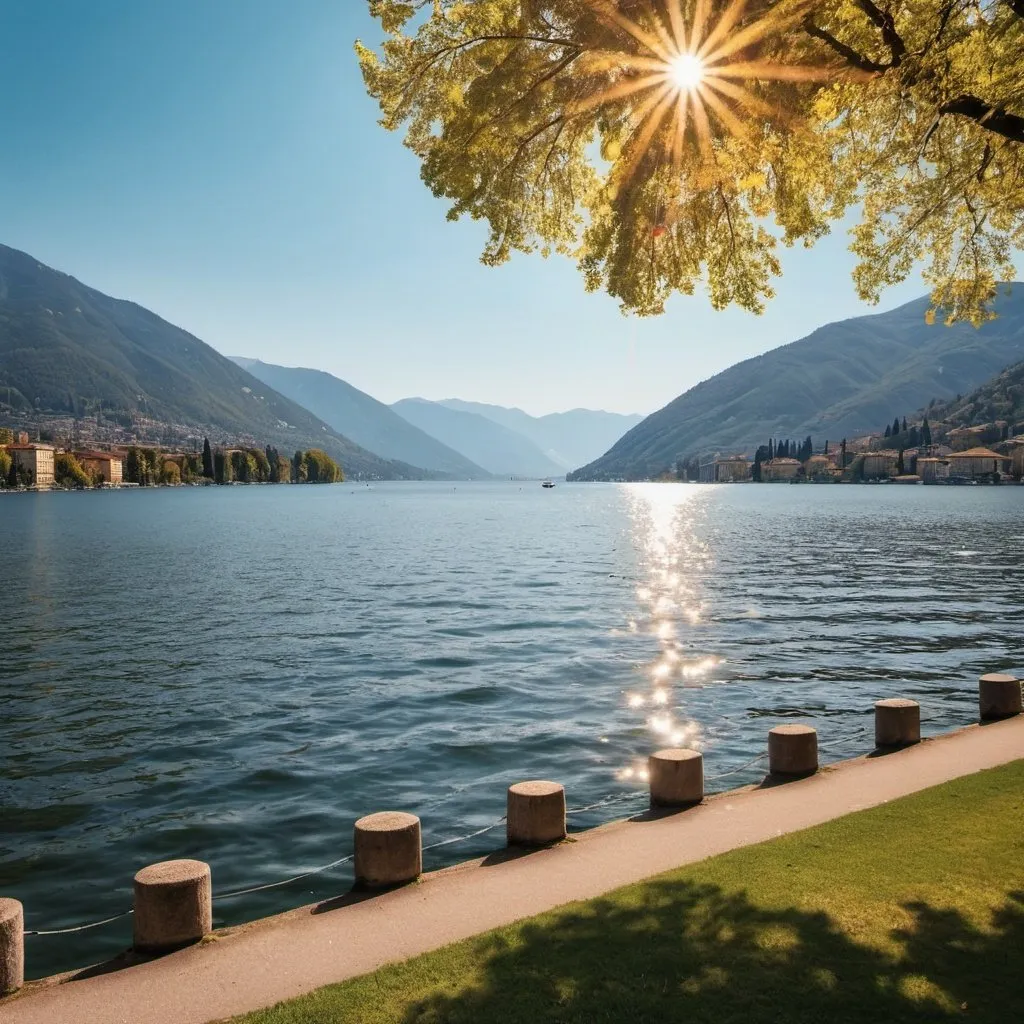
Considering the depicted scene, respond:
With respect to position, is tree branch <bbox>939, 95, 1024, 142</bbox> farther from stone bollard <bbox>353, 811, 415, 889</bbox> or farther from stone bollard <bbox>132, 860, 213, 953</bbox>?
stone bollard <bbox>132, 860, 213, 953</bbox>

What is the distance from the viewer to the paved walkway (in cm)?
777

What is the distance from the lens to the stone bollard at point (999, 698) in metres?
17.8

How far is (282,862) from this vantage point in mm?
13734

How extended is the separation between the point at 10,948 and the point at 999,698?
17.6 m

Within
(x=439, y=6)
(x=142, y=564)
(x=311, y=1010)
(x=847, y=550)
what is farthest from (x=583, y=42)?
(x=847, y=550)

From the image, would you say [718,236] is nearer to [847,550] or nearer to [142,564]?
[142,564]

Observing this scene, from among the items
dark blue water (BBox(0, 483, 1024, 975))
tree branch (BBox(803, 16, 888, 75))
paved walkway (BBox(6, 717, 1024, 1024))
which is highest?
tree branch (BBox(803, 16, 888, 75))

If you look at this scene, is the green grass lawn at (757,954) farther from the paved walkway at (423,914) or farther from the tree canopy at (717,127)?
the tree canopy at (717,127)

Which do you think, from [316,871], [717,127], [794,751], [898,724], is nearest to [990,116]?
[717,127]

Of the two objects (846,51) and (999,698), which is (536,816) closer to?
(846,51)

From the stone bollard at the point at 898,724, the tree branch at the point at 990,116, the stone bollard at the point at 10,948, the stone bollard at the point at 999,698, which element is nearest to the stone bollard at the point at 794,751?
the stone bollard at the point at 898,724

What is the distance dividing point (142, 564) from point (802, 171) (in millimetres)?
58326

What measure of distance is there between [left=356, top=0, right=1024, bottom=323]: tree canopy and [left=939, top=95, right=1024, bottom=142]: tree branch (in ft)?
0.09

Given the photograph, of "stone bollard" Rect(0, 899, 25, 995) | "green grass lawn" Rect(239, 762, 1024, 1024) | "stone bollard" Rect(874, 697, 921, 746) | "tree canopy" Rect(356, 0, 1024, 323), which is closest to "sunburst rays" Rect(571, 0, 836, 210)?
"tree canopy" Rect(356, 0, 1024, 323)
